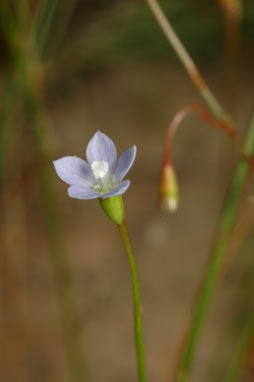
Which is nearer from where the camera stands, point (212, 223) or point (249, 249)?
point (249, 249)

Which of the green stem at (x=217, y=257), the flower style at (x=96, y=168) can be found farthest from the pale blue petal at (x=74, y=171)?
the green stem at (x=217, y=257)

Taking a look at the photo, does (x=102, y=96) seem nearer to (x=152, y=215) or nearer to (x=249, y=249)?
(x=152, y=215)

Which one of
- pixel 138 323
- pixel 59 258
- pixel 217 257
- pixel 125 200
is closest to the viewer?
pixel 138 323

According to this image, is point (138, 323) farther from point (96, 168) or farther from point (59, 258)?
point (59, 258)

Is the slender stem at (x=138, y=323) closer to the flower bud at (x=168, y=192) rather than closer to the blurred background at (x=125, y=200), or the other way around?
the flower bud at (x=168, y=192)

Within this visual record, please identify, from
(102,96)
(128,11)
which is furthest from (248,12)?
(102,96)

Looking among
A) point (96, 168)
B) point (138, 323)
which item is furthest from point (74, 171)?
point (138, 323)
